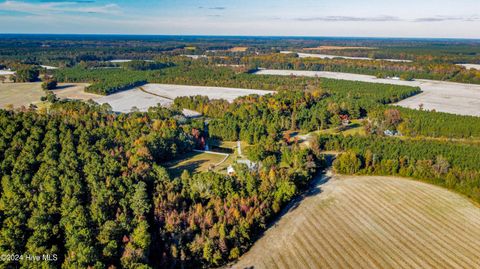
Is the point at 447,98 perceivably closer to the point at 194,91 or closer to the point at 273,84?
the point at 273,84

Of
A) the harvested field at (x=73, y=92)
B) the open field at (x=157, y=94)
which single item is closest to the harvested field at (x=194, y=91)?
the open field at (x=157, y=94)

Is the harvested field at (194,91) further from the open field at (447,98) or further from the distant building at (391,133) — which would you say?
the distant building at (391,133)

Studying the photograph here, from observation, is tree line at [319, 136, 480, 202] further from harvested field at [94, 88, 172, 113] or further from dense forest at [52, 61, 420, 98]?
harvested field at [94, 88, 172, 113]

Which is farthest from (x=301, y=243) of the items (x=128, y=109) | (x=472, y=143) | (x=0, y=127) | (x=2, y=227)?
(x=128, y=109)

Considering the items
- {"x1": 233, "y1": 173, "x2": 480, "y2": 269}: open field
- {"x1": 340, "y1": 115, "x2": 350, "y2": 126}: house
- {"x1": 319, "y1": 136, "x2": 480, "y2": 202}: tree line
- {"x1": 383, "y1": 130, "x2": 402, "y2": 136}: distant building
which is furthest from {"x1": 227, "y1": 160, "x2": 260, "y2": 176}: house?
{"x1": 340, "y1": 115, "x2": 350, "y2": 126}: house

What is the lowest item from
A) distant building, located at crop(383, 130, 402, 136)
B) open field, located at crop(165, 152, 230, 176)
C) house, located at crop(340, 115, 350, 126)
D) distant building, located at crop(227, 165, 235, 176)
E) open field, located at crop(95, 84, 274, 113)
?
open field, located at crop(165, 152, 230, 176)

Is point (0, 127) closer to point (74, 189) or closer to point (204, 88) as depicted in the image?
point (74, 189)

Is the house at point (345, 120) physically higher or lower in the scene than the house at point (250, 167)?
higher
